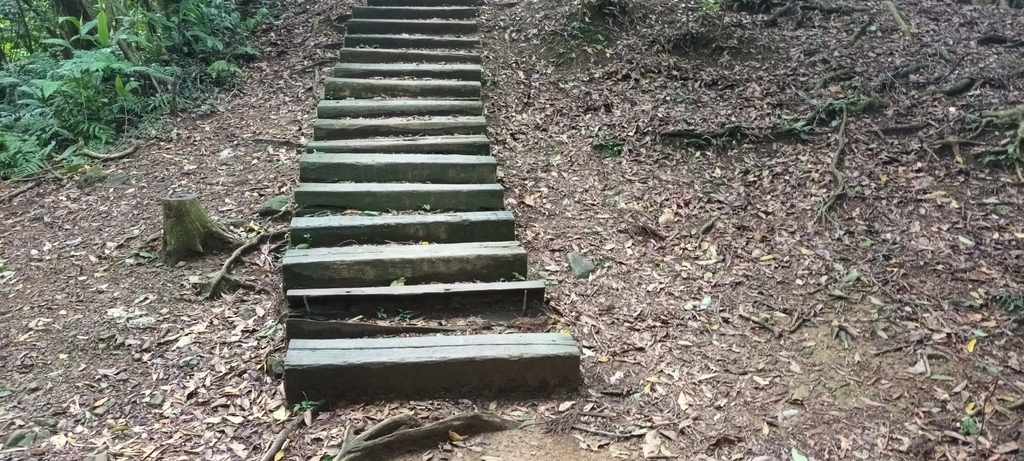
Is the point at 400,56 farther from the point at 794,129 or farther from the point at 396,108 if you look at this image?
the point at 794,129

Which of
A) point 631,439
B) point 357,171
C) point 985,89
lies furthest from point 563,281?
point 985,89

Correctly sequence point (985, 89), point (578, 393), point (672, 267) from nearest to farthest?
1. point (578, 393)
2. point (672, 267)
3. point (985, 89)

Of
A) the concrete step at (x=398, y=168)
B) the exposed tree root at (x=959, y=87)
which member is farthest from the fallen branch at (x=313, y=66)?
the exposed tree root at (x=959, y=87)

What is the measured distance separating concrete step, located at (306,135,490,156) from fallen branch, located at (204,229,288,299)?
1.23 metres

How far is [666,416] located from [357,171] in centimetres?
387

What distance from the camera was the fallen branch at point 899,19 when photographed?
870cm

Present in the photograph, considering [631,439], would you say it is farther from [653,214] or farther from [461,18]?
[461,18]

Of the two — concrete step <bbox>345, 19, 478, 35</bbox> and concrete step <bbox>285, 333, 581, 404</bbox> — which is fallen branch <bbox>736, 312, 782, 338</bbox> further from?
concrete step <bbox>345, 19, 478, 35</bbox>

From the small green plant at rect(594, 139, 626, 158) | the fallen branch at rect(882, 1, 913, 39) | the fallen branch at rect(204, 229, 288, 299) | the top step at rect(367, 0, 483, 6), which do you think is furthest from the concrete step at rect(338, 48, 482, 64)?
the fallen branch at rect(882, 1, 913, 39)

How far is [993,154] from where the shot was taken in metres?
6.14

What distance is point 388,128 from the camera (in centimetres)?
688

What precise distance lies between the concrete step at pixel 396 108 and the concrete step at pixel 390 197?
161 centimetres

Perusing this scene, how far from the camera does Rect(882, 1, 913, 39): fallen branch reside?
8695 millimetres

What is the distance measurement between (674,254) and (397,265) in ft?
8.48
